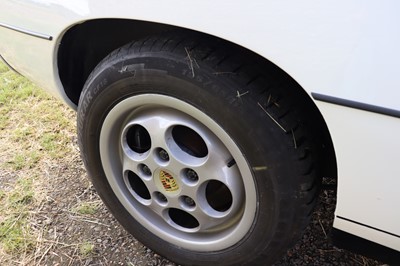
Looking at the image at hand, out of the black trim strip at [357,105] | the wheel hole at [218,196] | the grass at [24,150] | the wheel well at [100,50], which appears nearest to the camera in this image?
the black trim strip at [357,105]

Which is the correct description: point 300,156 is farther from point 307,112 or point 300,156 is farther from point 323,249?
point 323,249

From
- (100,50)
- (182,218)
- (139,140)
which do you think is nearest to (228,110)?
(139,140)

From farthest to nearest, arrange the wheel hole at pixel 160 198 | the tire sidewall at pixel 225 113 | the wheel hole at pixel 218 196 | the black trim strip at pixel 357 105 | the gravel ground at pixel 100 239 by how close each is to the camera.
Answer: the gravel ground at pixel 100 239 < the wheel hole at pixel 160 198 < the wheel hole at pixel 218 196 < the tire sidewall at pixel 225 113 < the black trim strip at pixel 357 105

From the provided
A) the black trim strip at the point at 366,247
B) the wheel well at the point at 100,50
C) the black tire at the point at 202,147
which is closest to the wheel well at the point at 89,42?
the wheel well at the point at 100,50

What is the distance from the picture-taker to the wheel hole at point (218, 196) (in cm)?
160

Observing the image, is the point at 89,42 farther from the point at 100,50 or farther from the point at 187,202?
the point at 187,202

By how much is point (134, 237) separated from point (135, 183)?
0.88 ft

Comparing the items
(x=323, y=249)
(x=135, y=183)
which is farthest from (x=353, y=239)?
(x=135, y=183)

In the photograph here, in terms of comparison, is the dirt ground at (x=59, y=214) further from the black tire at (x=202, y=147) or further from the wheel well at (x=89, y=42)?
the wheel well at (x=89, y=42)

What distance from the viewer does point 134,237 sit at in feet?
6.35

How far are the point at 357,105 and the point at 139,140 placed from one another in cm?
89

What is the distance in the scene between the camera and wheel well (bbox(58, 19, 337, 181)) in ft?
4.73

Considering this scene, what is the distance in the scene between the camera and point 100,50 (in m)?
1.86

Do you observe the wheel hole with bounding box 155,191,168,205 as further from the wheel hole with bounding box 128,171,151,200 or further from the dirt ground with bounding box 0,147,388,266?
the dirt ground with bounding box 0,147,388,266
